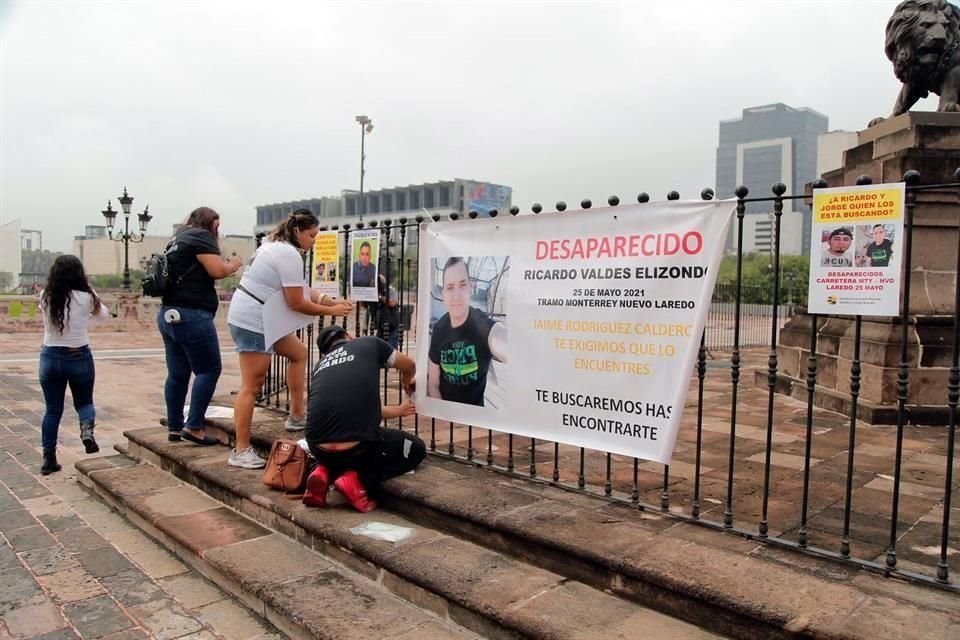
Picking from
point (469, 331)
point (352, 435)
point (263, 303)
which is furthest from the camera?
point (263, 303)

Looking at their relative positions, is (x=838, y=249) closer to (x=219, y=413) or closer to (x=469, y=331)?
(x=469, y=331)

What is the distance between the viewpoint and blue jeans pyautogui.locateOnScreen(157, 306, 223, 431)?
5000 millimetres

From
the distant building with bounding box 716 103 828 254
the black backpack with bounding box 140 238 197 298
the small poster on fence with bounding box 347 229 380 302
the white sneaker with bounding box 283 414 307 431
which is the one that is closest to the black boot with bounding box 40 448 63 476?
the black backpack with bounding box 140 238 197 298

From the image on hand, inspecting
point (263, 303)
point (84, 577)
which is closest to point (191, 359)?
point (263, 303)

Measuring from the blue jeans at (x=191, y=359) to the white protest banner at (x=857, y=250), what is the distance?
157 inches

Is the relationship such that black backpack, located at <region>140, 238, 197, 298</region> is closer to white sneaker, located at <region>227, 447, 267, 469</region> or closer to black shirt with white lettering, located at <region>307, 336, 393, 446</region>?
white sneaker, located at <region>227, 447, 267, 469</region>

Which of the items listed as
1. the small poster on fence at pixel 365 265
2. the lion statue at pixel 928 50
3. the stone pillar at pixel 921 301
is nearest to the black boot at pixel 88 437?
the small poster on fence at pixel 365 265

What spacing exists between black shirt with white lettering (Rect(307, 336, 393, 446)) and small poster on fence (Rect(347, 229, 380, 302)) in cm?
89

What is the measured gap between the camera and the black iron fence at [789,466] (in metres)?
2.69

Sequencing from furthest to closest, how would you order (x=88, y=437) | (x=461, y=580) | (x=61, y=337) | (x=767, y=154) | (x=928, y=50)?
(x=767, y=154)
(x=928, y=50)
(x=88, y=437)
(x=61, y=337)
(x=461, y=580)

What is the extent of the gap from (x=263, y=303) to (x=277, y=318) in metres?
0.14

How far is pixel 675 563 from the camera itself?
266 centimetres

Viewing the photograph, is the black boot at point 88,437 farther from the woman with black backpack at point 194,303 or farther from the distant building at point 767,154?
the distant building at point 767,154

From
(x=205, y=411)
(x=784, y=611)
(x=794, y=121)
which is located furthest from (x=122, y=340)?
(x=794, y=121)
